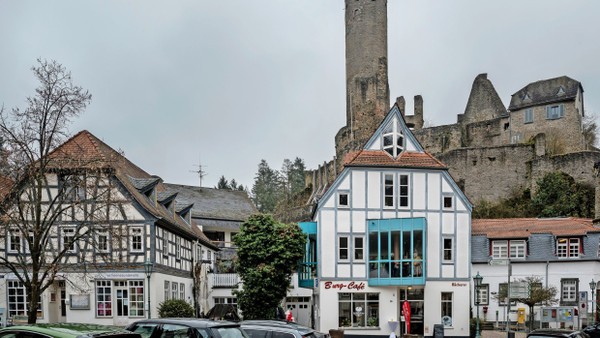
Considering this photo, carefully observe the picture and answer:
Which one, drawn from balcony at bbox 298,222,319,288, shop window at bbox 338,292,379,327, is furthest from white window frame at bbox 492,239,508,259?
balcony at bbox 298,222,319,288

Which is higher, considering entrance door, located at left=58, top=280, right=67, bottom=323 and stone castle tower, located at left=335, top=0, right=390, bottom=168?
stone castle tower, located at left=335, top=0, right=390, bottom=168

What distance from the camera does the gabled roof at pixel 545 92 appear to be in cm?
6241

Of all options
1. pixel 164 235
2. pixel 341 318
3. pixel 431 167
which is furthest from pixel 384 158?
pixel 164 235

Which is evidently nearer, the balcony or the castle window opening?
the balcony

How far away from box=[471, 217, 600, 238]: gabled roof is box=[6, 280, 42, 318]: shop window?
2474 centimetres

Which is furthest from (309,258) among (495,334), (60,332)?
(60,332)

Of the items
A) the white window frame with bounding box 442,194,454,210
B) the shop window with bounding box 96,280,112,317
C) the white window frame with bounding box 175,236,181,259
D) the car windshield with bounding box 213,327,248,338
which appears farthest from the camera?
the white window frame with bounding box 175,236,181,259

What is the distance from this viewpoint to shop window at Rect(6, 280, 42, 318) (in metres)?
29.9

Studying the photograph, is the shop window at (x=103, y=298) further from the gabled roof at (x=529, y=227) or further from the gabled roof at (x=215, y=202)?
the gabled roof at (x=215, y=202)

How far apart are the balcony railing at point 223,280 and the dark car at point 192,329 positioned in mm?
28227

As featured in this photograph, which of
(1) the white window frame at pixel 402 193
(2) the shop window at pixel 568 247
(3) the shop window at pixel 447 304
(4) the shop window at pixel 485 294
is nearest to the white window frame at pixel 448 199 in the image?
(1) the white window frame at pixel 402 193

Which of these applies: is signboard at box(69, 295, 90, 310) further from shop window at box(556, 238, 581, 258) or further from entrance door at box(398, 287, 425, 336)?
shop window at box(556, 238, 581, 258)

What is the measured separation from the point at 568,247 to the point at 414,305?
36.7 feet

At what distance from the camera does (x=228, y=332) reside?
12242 mm
